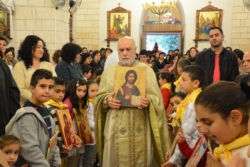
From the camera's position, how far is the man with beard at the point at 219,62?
16.2 feet

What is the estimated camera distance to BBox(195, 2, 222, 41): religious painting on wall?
15.4 meters

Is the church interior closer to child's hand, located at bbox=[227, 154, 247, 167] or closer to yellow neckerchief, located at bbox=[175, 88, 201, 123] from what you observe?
yellow neckerchief, located at bbox=[175, 88, 201, 123]

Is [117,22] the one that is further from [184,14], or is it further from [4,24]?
[4,24]

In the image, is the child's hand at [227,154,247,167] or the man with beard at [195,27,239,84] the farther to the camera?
the man with beard at [195,27,239,84]

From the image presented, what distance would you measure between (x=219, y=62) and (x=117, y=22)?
38.1 feet

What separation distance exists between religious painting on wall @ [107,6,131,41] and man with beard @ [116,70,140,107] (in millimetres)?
12923

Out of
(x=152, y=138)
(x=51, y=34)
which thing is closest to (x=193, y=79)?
(x=152, y=138)

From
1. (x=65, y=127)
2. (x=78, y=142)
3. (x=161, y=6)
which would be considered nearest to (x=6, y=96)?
(x=65, y=127)

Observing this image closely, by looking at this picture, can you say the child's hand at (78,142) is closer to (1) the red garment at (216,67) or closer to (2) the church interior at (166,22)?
(1) the red garment at (216,67)

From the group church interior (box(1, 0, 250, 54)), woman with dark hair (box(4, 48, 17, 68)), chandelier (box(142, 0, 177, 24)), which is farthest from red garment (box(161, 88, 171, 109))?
chandelier (box(142, 0, 177, 24))

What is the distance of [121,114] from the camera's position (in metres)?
3.52

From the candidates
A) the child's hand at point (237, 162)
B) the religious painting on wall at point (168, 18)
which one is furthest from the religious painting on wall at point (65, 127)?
the religious painting on wall at point (168, 18)

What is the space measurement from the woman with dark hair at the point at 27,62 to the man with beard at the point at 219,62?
2.37 metres

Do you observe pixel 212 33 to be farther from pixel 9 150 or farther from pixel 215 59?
pixel 9 150
